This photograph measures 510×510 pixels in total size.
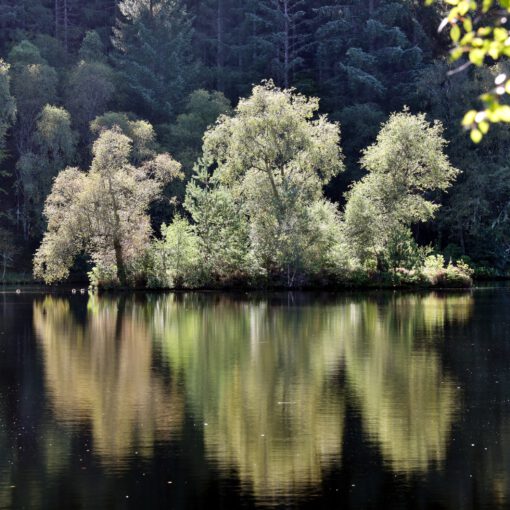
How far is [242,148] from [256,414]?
3421 cm

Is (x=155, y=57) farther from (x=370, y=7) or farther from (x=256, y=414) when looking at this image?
(x=256, y=414)

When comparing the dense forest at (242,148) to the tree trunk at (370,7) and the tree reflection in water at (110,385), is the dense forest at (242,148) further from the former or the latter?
the tree reflection in water at (110,385)

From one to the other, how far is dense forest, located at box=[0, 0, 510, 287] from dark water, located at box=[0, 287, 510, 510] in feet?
59.6

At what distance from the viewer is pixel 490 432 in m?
14.8

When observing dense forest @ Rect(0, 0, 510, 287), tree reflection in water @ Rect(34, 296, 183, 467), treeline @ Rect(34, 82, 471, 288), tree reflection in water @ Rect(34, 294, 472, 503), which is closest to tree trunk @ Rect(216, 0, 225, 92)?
dense forest @ Rect(0, 0, 510, 287)

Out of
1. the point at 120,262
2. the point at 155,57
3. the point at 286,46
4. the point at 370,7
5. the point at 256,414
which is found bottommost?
the point at 256,414

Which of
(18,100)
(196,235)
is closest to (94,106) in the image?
(18,100)

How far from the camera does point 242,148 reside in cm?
4975

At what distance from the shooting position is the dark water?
1173 centimetres

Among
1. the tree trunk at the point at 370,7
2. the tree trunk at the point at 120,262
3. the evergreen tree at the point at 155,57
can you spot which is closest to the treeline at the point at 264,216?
the tree trunk at the point at 120,262

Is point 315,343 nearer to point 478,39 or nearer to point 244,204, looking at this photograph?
point 478,39

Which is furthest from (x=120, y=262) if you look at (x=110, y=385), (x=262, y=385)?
(x=262, y=385)

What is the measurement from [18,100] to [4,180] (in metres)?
6.81

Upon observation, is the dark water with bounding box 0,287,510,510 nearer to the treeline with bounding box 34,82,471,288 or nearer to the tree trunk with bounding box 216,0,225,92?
the treeline with bounding box 34,82,471,288
